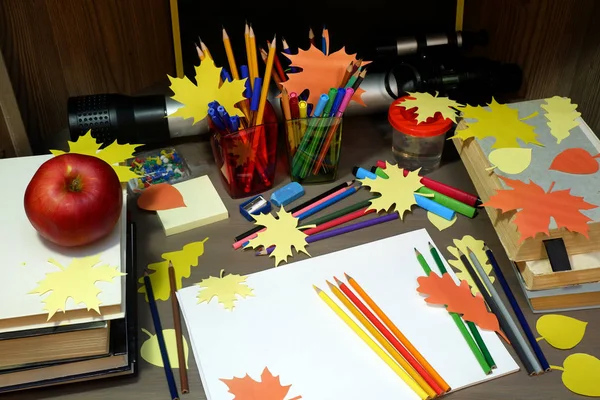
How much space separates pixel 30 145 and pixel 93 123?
4.0 inches

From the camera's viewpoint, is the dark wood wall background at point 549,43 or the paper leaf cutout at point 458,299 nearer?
the paper leaf cutout at point 458,299

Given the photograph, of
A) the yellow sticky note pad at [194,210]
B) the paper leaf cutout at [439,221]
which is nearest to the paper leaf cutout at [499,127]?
the paper leaf cutout at [439,221]

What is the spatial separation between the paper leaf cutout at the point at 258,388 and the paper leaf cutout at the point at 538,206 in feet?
1.05

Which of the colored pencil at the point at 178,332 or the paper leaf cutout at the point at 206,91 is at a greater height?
the paper leaf cutout at the point at 206,91

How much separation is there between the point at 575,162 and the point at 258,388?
1.60 feet

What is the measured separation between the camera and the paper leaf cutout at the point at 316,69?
851mm

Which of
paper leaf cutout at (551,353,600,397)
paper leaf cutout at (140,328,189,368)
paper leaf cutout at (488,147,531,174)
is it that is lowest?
paper leaf cutout at (140,328,189,368)

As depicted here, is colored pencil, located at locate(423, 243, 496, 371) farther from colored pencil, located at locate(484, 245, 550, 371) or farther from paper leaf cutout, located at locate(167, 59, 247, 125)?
paper leaf cutout, located at locate(167, 59, 247, 125)

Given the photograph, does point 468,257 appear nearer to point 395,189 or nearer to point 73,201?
point 395,189

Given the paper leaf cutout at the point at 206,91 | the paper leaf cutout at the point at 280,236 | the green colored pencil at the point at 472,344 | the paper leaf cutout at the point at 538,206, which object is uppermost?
the paper leaf cutout at the point at 206,91

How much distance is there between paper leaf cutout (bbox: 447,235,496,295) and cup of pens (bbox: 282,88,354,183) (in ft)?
0.70

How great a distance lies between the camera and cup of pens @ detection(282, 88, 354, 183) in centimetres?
83

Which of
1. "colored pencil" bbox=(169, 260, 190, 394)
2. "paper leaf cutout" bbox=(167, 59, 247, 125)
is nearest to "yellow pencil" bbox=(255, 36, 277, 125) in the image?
"paper leaf cutout" bbox=(167, 59, 247, 125)

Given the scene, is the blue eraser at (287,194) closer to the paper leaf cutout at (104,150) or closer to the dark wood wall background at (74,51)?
the paper leaf cutout at (104,150)
